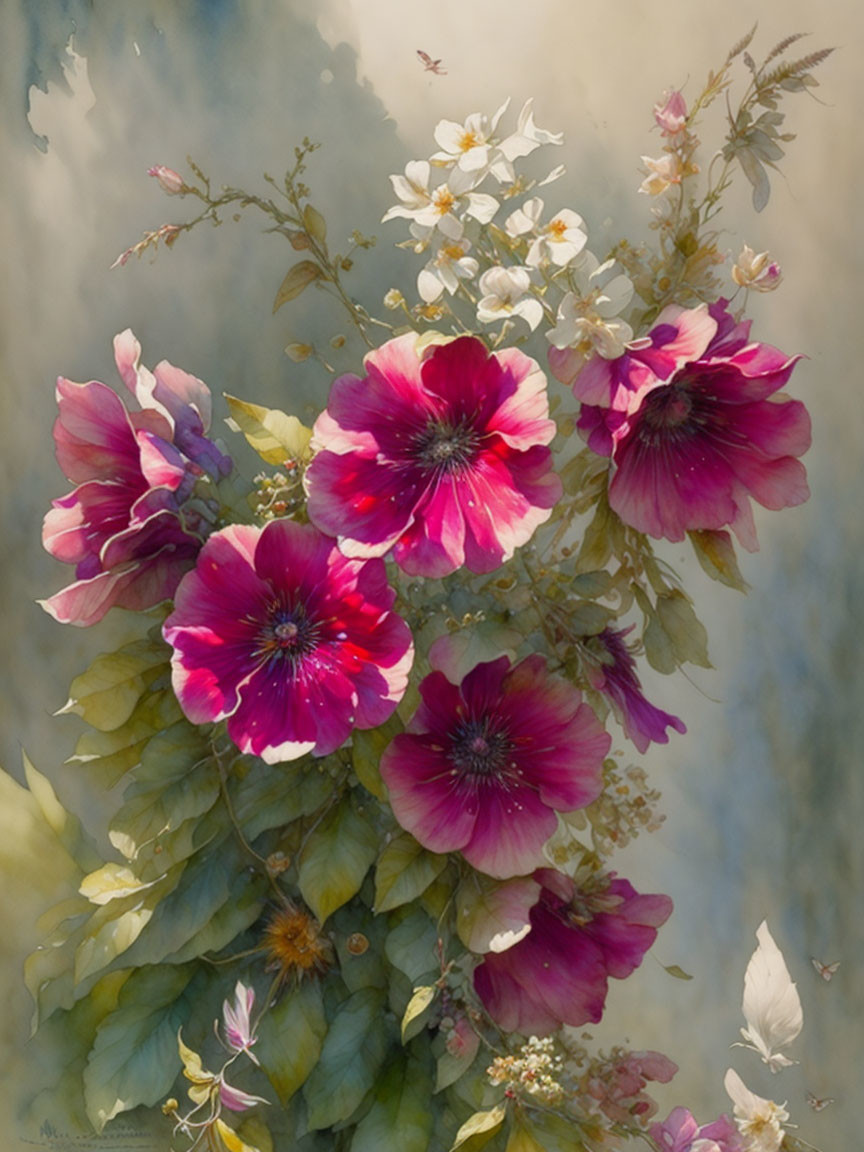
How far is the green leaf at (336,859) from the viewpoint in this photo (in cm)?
64

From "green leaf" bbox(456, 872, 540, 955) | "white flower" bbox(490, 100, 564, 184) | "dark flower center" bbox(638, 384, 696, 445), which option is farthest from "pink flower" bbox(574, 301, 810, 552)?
"green leaf" bbox(456, 872, 540, 955)

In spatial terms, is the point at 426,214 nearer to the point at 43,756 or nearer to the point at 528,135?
the point at 528,135

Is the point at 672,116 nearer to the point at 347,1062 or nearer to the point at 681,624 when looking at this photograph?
the point at 681,624

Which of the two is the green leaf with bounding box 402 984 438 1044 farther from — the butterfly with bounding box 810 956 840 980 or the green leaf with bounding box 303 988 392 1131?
the butterfly with bounding box 810 956 840 980

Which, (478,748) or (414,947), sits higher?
(478,748)

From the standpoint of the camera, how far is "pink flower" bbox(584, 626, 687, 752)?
25.8 inches

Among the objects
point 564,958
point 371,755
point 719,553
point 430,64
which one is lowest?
point 564,958

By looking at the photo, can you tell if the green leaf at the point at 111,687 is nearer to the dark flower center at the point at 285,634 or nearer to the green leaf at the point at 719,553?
the dark flower center at the point at 285,634

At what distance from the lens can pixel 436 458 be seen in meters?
0.62

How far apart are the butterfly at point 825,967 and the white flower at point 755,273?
402 millimetres

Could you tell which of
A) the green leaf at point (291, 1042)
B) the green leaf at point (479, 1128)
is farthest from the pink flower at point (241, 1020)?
the green leaf at point (479, 1128)

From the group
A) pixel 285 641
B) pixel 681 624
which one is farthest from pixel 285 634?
pixel 681 624

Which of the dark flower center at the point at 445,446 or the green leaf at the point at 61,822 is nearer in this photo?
the dark flower center at the point at 445,446

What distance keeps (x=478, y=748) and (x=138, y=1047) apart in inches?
10.5
